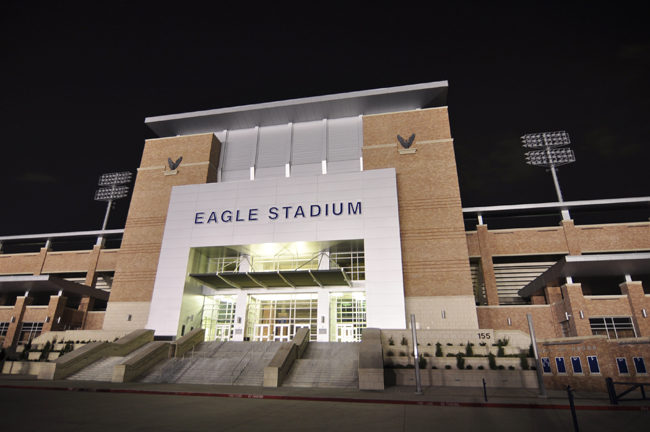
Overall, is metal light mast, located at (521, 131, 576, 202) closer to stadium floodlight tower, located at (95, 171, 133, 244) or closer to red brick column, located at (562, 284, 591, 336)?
red brick column, located at (562, 284, 591, 336)

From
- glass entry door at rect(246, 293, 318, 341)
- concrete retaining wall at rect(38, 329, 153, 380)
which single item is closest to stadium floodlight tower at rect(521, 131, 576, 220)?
glass entry door at rect(246, 293, 318, 341)

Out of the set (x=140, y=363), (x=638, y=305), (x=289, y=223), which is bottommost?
(x=140, y=363)

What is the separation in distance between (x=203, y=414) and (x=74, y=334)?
2540cm

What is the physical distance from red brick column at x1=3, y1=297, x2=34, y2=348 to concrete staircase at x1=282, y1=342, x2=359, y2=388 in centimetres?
3374

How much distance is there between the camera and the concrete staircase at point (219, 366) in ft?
62.4

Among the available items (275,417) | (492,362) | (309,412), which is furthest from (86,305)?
(492,362)

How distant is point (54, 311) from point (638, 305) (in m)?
50.7

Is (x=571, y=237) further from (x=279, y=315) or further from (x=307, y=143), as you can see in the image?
(x=279, y=315)

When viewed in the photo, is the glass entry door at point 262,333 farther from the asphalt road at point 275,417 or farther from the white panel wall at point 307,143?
the asphalt road at point 275,417

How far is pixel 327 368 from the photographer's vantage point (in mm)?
19609

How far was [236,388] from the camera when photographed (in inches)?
664

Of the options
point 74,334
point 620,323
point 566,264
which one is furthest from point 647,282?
point 74,334

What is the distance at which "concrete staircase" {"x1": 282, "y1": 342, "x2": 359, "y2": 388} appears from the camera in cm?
1792

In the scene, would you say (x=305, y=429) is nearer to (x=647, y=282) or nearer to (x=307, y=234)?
(x=307, y=234)
